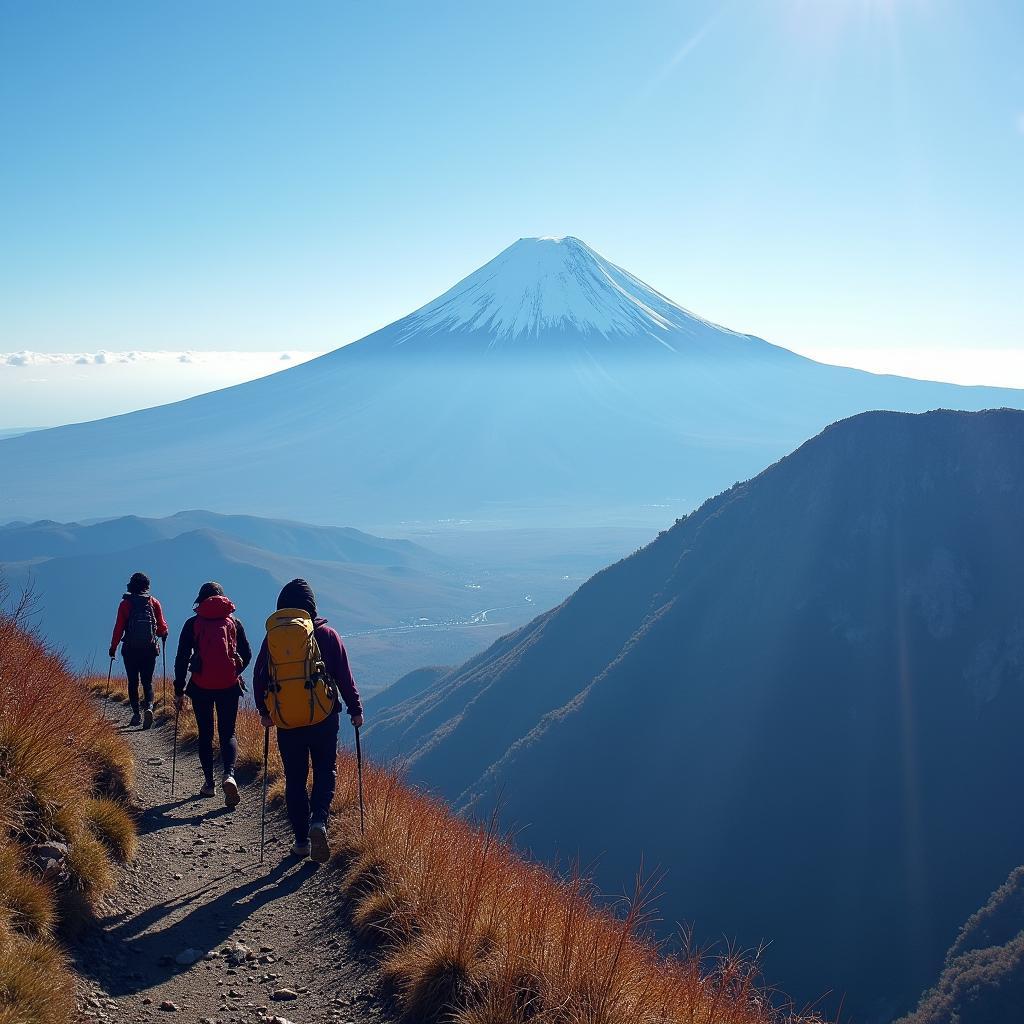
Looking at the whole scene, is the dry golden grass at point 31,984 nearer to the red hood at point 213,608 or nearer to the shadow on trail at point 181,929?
the shadow on trail at point 181,929

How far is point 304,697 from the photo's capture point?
18.0 feet

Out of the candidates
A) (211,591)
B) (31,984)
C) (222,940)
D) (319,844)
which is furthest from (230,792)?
(31,984)

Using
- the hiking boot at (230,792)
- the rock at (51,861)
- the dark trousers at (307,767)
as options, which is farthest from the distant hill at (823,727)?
the rock at (51,861)

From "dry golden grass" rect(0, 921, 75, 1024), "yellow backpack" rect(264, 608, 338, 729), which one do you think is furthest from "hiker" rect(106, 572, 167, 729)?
"dry golden grass" rect(0, 921, 75, 1024)

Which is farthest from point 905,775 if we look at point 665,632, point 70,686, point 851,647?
point 70,686

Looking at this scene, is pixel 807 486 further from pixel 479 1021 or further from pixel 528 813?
pixel 479 1021

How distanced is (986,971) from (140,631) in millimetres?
33319

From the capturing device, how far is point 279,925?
5098 mm

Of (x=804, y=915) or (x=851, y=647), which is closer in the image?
(x=804, y=915)

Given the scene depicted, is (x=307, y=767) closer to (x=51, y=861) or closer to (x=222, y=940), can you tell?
(x=222, y=940)

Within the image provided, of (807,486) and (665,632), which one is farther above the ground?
(807,486)

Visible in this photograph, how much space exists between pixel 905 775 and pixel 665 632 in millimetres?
18678

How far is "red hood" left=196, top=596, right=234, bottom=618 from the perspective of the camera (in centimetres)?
688

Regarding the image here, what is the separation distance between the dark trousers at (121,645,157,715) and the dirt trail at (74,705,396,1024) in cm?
323
